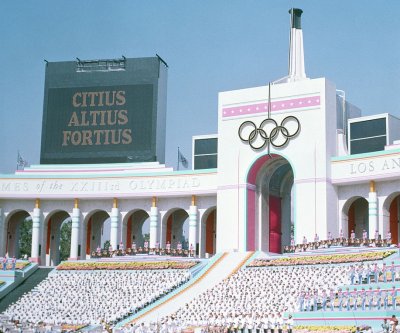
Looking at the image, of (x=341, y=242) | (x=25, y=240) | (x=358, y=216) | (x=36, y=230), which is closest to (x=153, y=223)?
(x=36, y=230)

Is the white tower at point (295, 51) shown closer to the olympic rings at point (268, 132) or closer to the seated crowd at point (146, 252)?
the olympic rings at point (268, 132)

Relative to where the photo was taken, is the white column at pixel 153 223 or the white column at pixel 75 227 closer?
the white column at pixel 153 223

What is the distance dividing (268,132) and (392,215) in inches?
515

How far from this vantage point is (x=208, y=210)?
77875 mm

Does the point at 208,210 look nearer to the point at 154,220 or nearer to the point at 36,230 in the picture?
the point at 154,220

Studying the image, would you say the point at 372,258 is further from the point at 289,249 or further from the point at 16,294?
the point at 16,294

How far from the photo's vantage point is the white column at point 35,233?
7994cm

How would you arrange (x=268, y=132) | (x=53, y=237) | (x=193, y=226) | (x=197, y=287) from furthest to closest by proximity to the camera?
(x=53, y=237), (x=193, y=226), (x=268, y=132), (x=197, y=287)

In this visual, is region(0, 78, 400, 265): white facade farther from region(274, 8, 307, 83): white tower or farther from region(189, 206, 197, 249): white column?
region(274, 8, 307, 83): white tower

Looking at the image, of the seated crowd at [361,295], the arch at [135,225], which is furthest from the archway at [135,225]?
the seated crowd at [361,295]

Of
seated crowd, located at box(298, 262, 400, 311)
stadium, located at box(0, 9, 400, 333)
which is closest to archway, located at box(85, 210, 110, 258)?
stadium, located at box(0, 9, 400, 333)

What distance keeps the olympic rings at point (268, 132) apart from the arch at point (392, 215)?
9795 mm

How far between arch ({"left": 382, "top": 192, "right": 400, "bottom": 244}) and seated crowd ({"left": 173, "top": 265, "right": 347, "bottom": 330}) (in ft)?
37.9

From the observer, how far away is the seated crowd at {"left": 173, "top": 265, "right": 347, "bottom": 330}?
49.8 m
